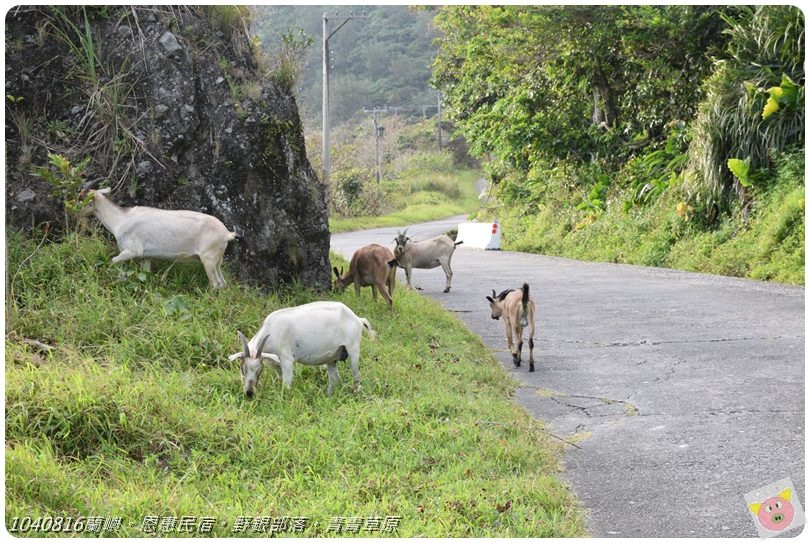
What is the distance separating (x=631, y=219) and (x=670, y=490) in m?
15.3

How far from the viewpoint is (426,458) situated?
569cm

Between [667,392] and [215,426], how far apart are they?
12.6 ft

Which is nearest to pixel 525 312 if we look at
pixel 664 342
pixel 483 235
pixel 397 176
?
pixel 664 342

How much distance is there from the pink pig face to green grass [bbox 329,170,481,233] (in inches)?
1252

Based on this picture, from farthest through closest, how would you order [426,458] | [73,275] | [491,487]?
1. [73,275]
2. [426,458]
3. [491,487]

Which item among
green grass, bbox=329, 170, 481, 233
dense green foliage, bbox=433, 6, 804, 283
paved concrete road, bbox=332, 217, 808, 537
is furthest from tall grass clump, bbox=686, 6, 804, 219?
green grass, bbox=329, 170, 481, 233

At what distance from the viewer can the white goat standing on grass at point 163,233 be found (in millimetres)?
7918

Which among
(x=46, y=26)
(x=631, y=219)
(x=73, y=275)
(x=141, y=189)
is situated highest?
(x=46, y=26)

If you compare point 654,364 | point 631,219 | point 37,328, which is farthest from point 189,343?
point 631,219

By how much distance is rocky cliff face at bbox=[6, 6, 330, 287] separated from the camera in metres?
8.71

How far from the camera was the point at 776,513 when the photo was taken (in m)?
4.97

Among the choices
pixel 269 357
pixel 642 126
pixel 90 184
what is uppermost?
pixel 90 184

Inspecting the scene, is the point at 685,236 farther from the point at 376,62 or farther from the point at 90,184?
the point at 376,62

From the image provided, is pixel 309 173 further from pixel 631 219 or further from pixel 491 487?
pixel 631 219
